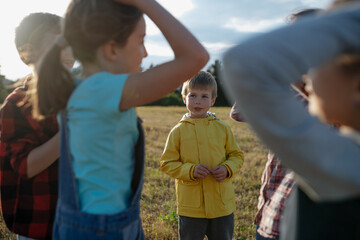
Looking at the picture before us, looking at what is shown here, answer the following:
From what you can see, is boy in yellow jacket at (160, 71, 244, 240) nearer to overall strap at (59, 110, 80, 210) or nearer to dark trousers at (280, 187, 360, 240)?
overall strap at (59, 110, 80, 210)

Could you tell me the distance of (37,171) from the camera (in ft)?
6.48

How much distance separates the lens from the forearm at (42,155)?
1.90 m

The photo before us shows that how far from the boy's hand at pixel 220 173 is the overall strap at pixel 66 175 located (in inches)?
67.1

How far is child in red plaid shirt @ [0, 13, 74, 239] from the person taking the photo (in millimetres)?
2043

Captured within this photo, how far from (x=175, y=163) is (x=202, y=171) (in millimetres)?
291

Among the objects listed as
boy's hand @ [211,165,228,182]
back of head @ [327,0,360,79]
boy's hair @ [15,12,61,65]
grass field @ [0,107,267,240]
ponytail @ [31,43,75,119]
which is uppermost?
boy's hair @ [15,12,61,65]

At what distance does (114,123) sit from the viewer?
1.46 metres

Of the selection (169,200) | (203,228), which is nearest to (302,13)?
(203,228)

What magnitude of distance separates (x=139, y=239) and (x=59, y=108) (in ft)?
2.54

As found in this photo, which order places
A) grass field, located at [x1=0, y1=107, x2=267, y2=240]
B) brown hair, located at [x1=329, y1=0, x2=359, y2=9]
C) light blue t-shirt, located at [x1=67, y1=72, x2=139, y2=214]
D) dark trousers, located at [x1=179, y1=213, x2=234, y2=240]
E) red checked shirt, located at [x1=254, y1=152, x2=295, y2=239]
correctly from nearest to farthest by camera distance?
brown hair, located at [x1=329, y1=0, x2=359, y2=9] < light blue t-shirt, located at [x1=67, y1=72, x2=139, y2=214] < red checked shirt, located at [x1=254, y1=152, x2=295, y2=239] < dark trousers, located at [x1=179, y1=213, x2=234, y2=240] < grass field, located at [x1=0, y1=107, x2=267, y2=240]

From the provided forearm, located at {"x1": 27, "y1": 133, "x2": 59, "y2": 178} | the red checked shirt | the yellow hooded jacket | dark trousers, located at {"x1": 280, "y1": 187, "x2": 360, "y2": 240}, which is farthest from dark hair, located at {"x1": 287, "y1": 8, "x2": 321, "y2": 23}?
forearm, located at {"x1": 27, "y1": 133, "x2": 59, "y2": 178}

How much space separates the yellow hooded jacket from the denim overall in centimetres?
142

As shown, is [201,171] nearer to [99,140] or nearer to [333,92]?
[99,140]

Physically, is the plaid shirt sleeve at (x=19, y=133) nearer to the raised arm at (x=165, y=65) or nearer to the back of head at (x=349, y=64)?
the raised arm at (x=165, y=65)
